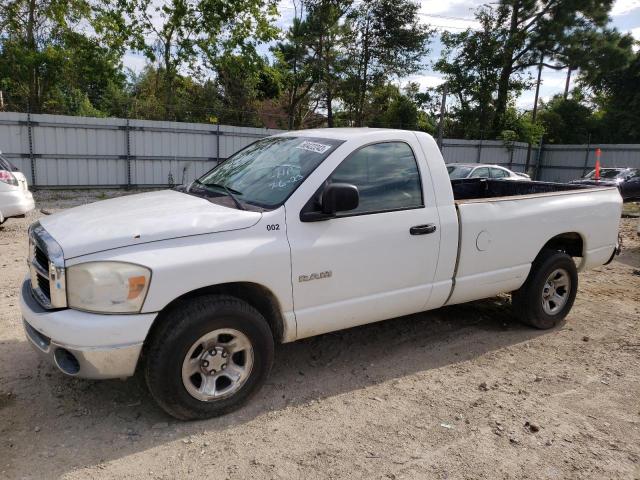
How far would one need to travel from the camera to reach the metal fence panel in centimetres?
1442

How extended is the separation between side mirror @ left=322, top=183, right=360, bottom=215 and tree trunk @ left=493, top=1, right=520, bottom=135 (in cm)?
2958

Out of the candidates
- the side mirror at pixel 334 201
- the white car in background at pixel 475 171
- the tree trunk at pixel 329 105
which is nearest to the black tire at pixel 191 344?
the side mirror at pixel 334 201

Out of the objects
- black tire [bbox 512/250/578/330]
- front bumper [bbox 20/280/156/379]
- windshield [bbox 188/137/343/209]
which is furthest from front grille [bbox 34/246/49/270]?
black tire [bbox 512/250/578/330]

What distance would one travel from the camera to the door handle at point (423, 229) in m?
3.78

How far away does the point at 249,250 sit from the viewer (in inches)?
123

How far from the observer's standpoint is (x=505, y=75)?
101 ft

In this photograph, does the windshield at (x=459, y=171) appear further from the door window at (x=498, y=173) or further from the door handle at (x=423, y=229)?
the door handle at (x=423, y=229)

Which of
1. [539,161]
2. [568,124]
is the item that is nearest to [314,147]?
[539,161]

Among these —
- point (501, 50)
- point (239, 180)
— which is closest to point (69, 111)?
point (239, 180)

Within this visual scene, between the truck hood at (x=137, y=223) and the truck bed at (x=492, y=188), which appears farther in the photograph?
the truck bed at (x=492, y=188)

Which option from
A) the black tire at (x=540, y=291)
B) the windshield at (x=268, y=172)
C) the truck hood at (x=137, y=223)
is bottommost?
the black tire at (x=540, y=291)

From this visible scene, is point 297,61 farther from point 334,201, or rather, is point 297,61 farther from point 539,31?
point 334,201

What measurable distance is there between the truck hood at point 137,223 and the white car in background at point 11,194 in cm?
599

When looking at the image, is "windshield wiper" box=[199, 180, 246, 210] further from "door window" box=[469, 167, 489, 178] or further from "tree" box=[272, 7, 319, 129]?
"tree" box=[272, 7, 319, 129]
